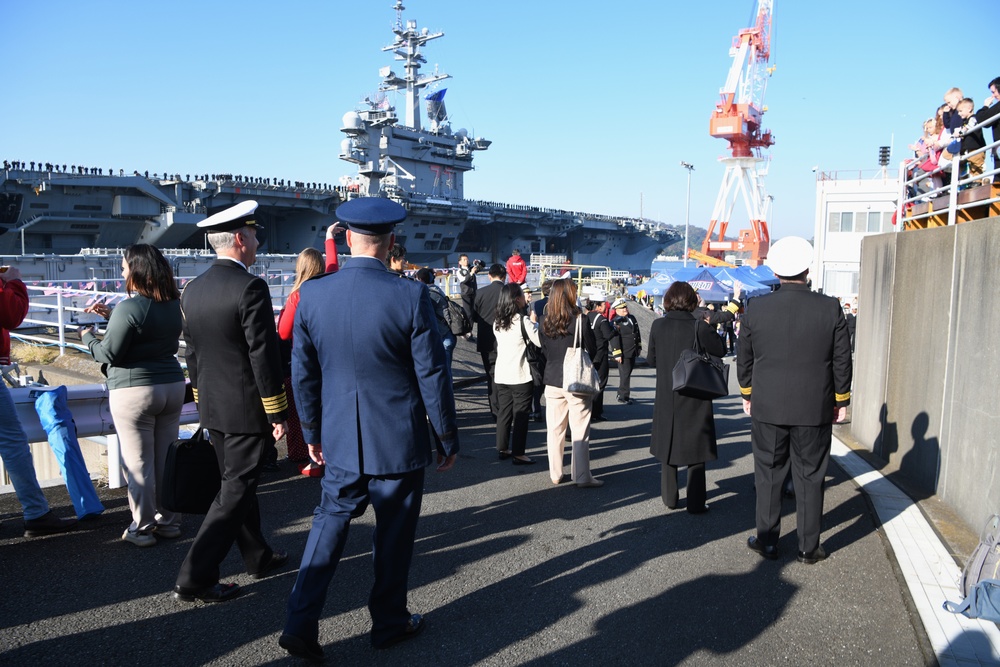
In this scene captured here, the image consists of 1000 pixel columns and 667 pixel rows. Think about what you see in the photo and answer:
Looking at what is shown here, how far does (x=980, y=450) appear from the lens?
4.33 metres

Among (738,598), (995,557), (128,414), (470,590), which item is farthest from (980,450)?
(128,414)

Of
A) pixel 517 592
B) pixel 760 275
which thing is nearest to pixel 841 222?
pixel 760 275

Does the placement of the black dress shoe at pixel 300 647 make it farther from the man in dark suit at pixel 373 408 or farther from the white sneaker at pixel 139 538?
the white sneaker at pixel 139 538

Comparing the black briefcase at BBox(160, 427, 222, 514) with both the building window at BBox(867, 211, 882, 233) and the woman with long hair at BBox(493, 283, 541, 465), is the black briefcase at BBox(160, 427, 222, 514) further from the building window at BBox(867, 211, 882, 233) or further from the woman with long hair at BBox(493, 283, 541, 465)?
the building window at BBox(867, 211, 882, 233)

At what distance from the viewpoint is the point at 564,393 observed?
5.41m

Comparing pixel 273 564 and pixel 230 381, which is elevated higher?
pixel 230 381

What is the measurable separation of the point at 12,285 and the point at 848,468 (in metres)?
6.89

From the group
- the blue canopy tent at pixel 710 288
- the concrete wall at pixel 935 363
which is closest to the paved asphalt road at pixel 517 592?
the concrete wall at pixel 935 363

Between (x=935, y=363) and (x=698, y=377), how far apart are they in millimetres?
2258

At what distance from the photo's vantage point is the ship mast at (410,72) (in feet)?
185

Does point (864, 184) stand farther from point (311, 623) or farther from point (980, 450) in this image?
point (311, 623)

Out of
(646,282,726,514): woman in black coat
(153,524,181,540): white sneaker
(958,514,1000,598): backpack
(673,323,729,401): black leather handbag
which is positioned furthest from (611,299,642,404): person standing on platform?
(153,524,181,540): white sneaker

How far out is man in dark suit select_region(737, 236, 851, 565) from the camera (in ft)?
13.0

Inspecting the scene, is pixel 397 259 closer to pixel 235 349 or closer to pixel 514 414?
pixel 514 414
